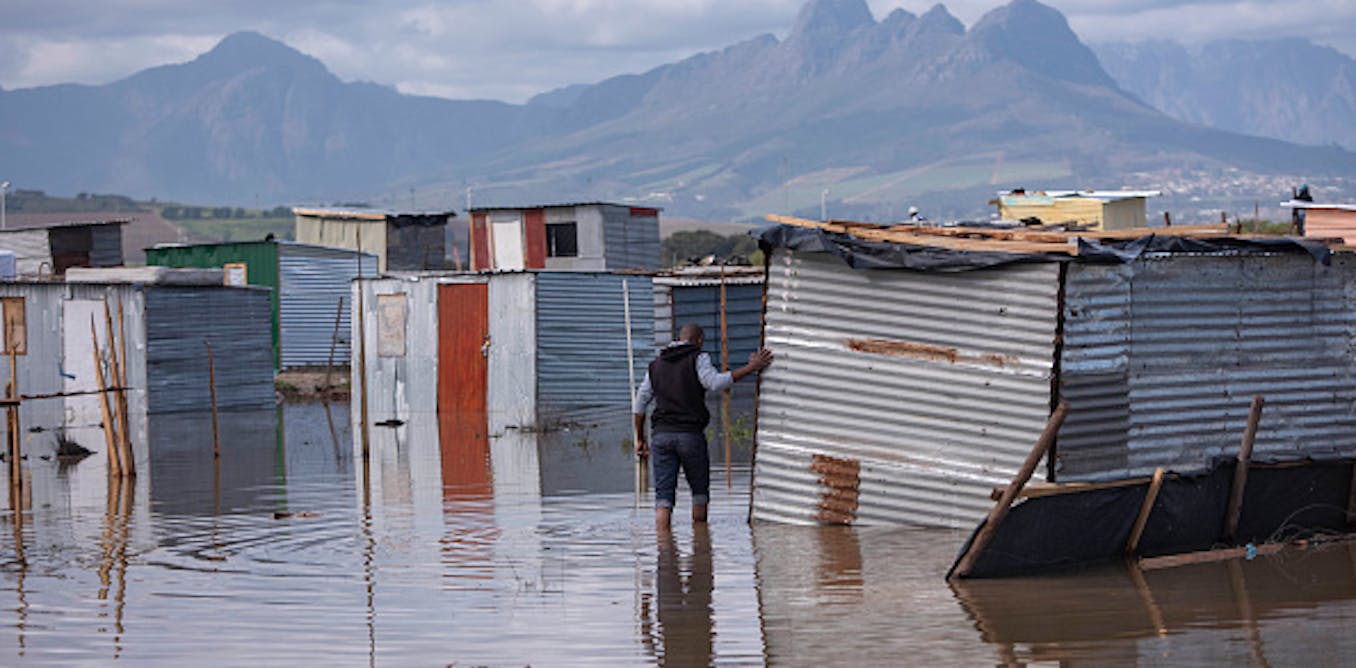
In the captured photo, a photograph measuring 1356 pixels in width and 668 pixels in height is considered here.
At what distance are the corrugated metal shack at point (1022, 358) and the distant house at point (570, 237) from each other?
33.7 metres

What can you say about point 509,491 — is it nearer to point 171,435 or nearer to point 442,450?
point 442,450

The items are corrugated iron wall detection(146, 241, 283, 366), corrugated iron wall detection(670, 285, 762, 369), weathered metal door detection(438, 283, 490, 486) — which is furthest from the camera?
corrugated iron wall detection(146, 241, 283, 366)

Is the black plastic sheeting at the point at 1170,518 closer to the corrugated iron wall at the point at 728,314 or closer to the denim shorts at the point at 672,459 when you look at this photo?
the denim shorts at the point at 672,459

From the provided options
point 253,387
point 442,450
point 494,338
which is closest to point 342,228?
point 253,387

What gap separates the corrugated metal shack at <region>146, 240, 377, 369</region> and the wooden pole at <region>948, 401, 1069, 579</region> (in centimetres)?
3093

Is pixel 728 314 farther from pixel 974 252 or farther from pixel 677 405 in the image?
pixel 974 252

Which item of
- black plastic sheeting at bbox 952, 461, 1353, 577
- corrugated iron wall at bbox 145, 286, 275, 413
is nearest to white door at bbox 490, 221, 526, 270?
corrugated iron wall at bbox 145, 286, 275, 413

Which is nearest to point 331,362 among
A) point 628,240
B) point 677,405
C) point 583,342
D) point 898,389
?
point 583,342

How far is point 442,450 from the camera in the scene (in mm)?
24219

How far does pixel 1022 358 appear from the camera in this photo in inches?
511

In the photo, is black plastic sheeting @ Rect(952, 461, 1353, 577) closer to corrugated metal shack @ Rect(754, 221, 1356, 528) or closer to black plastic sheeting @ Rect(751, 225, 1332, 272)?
corrugated metal shack @ Rect(754, 221, 1356, 528)

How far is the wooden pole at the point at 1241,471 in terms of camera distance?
13.0 m

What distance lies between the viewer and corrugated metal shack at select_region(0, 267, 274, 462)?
3152cm

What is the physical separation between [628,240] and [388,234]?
6.05 m
